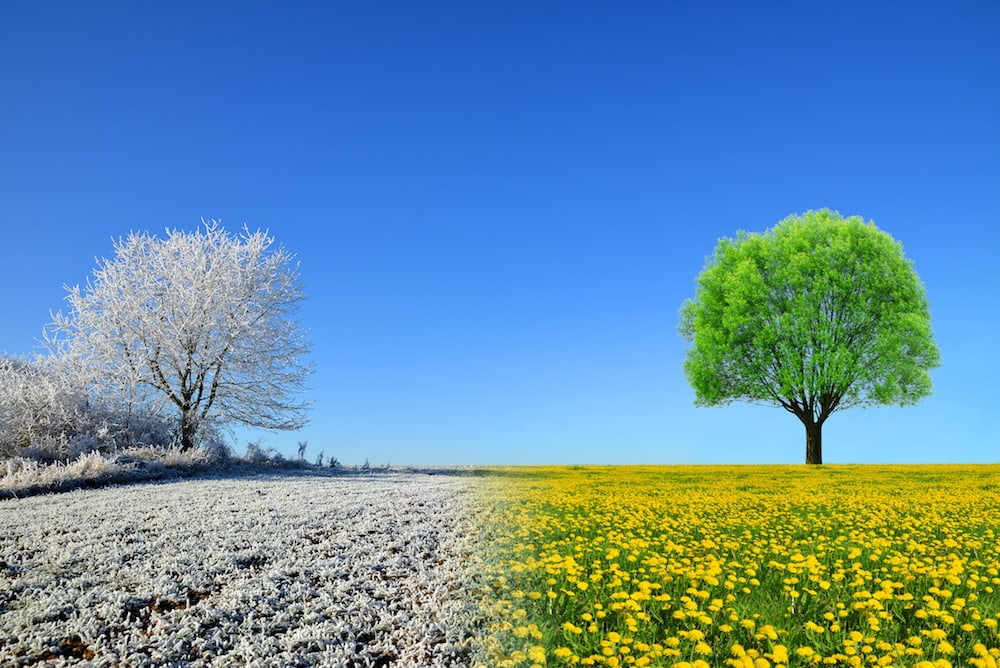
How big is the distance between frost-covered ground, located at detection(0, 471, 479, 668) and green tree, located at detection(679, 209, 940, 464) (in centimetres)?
2389

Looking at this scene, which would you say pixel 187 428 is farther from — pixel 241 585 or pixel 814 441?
pixel 814 441

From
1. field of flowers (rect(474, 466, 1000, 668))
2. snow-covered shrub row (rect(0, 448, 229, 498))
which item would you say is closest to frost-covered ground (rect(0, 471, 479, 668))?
field of flowers (rect(474, 466, 1000, 668))

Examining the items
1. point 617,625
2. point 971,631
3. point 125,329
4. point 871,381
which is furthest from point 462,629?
point 871,381

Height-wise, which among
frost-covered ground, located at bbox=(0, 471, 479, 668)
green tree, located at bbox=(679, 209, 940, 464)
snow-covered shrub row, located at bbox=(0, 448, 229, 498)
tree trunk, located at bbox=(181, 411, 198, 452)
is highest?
green tree, located at bbox=(679, 209, 940, 464)

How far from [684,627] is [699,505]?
7372mm

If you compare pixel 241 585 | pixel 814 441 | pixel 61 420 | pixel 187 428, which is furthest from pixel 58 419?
pixel 814 441

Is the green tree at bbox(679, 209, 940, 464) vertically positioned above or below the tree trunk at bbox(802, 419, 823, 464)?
above

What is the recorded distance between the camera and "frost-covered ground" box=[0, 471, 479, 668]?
5.29 meters

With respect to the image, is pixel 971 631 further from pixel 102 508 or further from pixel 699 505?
pixel 102 508

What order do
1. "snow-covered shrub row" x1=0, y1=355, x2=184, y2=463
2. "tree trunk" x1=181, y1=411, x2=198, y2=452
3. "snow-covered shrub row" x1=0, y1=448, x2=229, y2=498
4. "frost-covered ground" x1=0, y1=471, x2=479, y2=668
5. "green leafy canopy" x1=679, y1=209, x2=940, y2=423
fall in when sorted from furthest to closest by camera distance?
1. "green leafy canopy" x1=679, y1=209, x2=940, y2=423
2. "tree trunk" x1=181, y1=411, x2=198, y2=452
3. "snow-covered shrub row" x1=0, y1=355, x2=184, y2=463
4. "snow-covered shrub row" x1=0, y1=448, x2=229, y2=498
5. "frost-covered ground" x1=0, y1=471, x2=479, y2=668

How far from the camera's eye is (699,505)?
41.1 ft

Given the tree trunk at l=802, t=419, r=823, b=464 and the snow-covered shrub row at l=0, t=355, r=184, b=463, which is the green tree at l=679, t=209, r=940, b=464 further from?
the snow-covered shrub row at l=0, t=355, r=184, b=463

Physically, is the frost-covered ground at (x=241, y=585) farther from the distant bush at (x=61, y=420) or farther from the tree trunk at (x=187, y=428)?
the tree trunk at (x=187, y=428)

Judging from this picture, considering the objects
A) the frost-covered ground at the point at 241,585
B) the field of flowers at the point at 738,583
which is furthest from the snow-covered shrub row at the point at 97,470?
the field of flowers at the point at 738,583
